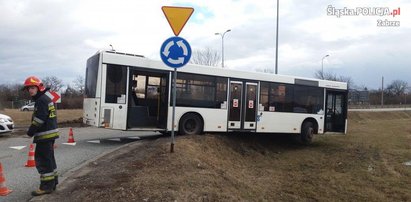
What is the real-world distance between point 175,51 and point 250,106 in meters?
7.03

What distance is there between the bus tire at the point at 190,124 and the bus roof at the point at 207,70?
→ 5.15 ft

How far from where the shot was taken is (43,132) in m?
6.11

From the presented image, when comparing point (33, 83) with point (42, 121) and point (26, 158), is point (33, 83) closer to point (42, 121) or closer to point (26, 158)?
point (42, 121)

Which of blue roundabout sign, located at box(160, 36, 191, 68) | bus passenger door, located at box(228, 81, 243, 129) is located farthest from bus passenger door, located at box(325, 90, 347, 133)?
blue roundabout sign, located at box(160, 36, 191, 68)

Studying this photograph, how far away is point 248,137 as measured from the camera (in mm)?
16469

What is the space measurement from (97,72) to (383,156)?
33.9 ft

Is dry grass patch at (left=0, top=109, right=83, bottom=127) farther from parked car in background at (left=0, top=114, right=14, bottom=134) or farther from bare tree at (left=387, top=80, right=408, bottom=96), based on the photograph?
bare tree at (left=387, top=80, right=408, bottom=96)

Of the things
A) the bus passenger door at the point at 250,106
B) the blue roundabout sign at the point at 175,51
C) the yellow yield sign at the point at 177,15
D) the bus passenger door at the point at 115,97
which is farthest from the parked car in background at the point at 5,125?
the yellow yield sign at the point at 177,15

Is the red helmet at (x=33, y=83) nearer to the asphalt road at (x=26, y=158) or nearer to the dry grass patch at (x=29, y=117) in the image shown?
the asphalt road at (x=26, y=158)

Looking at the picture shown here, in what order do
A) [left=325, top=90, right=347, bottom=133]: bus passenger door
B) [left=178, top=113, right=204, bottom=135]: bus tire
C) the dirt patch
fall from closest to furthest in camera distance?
the dirt patch
[left=178, top=113, right=204, bottom=135]: bus tire
[left=325, top=90, right=347, bottom=133]: bus passenger door

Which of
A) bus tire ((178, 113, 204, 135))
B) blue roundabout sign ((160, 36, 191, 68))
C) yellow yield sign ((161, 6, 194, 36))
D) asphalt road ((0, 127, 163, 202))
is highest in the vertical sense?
yellow yield sign ((161, 6, 194, 36))

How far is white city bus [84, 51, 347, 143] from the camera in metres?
12.7

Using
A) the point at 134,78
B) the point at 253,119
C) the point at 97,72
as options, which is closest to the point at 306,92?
the point at 253,119

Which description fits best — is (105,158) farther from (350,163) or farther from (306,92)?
(306,92)
